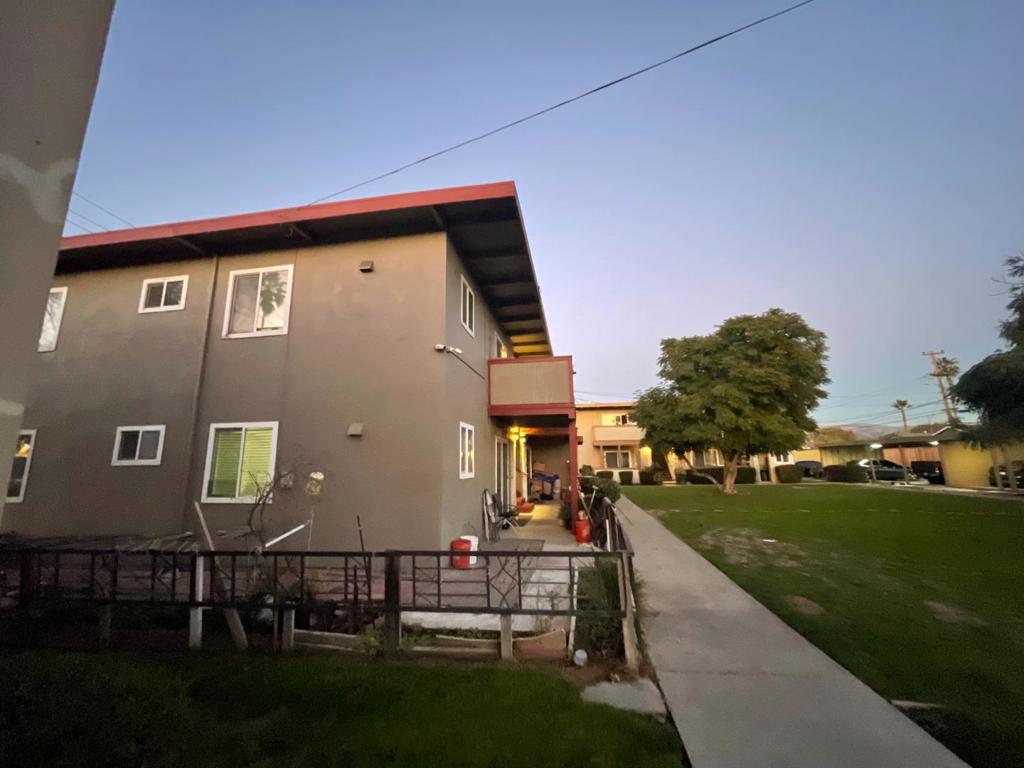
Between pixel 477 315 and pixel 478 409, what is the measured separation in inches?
87.5

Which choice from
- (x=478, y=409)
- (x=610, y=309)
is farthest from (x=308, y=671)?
(x=610, y=309)

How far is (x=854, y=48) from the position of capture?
682 centimetres

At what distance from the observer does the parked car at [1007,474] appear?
18.8 m

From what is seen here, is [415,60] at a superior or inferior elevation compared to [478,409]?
superior

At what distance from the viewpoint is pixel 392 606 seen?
4199 millimetres

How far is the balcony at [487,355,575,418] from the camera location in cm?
949

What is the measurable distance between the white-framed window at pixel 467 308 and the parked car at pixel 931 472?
97.1ft

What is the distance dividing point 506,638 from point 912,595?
569 centimetres

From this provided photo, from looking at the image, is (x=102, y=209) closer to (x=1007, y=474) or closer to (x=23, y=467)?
(x=23, y=467)

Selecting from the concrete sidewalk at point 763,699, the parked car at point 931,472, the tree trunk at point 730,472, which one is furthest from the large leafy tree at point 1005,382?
the concrete sidewalk at point 763,699

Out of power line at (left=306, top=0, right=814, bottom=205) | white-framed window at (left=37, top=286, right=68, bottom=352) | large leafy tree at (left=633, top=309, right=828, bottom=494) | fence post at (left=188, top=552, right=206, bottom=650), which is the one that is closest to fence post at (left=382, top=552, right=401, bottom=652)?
fence post at (left=188, top=552, right=206, bottom=650)

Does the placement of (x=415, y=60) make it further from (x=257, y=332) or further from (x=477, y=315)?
(x=257, y=332)

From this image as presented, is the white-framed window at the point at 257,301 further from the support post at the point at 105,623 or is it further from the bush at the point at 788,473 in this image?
the bush at the point at 788,473

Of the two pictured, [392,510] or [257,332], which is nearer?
[392,510]
